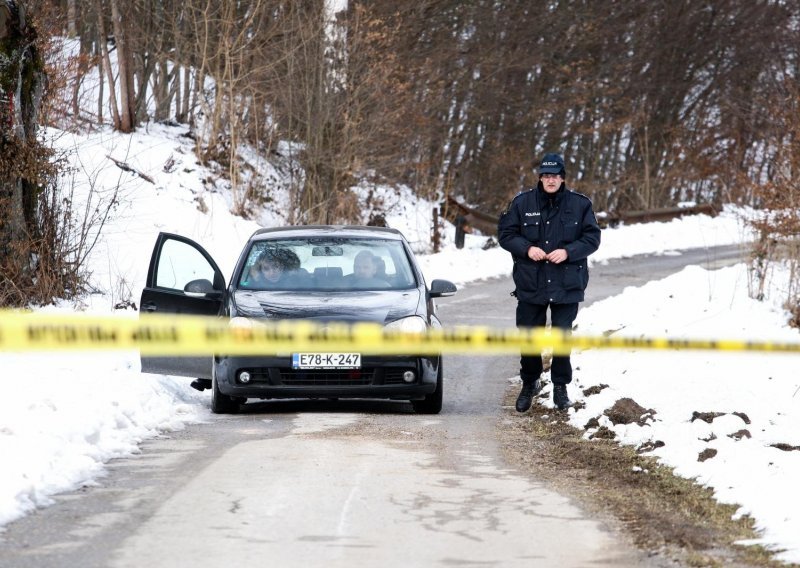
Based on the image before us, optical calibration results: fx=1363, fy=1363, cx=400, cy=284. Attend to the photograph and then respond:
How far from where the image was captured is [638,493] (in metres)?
6.95

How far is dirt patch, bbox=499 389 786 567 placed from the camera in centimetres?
568

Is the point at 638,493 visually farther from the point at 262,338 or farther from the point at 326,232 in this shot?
the point at 326,232

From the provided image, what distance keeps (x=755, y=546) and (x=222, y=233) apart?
17.6 metres

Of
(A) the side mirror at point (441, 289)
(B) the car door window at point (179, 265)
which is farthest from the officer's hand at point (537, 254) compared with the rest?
(B) the car door window at point (179, 265)

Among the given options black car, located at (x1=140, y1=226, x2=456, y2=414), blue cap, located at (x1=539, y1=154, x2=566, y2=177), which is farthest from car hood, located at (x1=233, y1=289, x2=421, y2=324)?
blue cap, located at (x1=539, y1=154, x2=566, y2=177)

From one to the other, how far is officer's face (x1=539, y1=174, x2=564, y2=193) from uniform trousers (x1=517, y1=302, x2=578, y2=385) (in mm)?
872

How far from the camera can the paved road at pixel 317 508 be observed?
17.9 ft

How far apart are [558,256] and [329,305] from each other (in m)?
1.71

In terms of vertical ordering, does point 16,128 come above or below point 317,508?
above

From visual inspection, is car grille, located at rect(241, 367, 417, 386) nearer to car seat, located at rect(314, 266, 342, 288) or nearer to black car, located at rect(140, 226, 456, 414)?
black car, located at rect(140, 226, 456, 414)

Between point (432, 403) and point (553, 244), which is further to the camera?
point (432, 403)

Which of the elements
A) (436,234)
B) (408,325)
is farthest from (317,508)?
(436,234)

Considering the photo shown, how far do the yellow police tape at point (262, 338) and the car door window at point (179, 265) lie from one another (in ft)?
0.96

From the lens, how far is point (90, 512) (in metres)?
6.23
